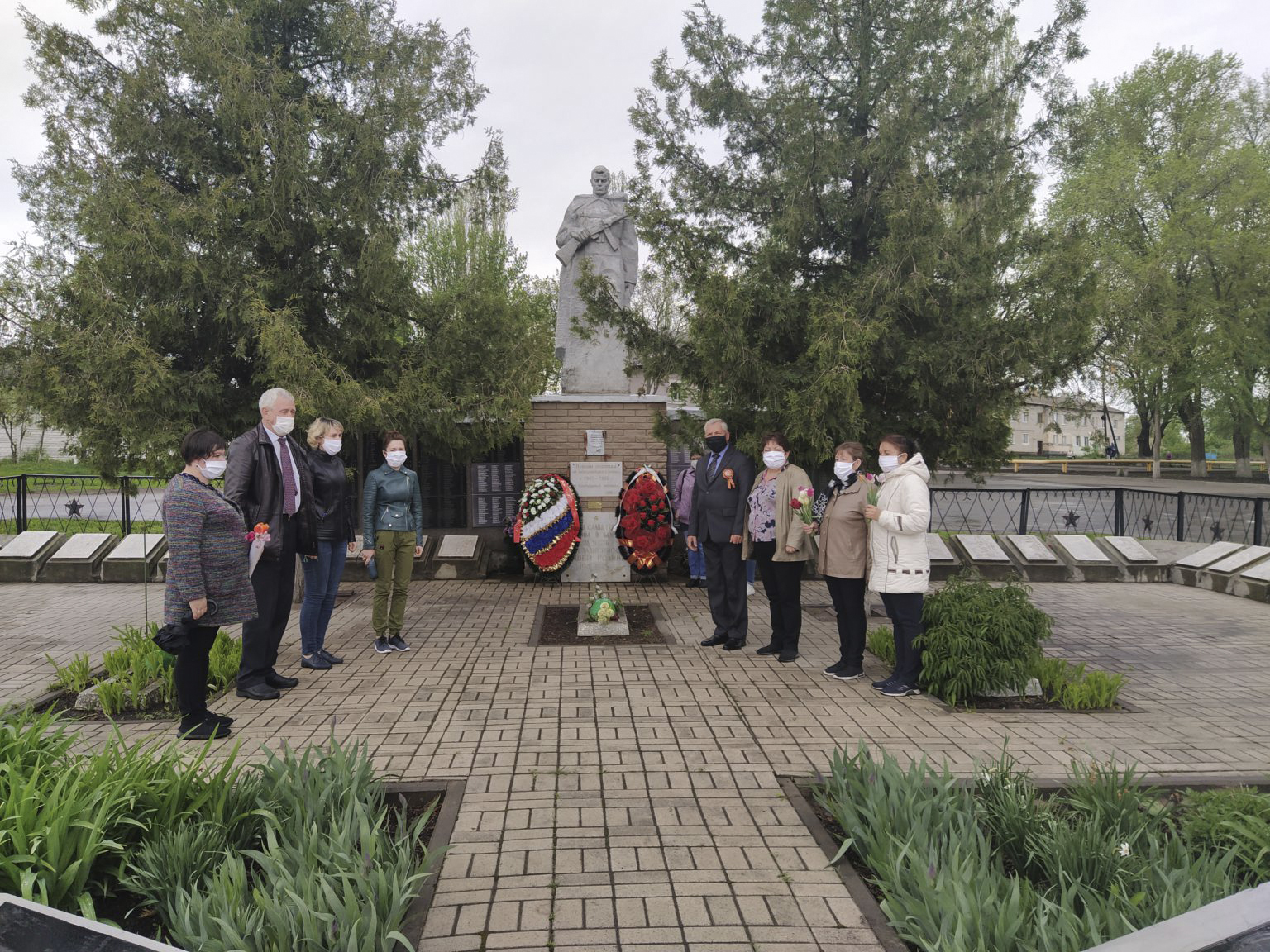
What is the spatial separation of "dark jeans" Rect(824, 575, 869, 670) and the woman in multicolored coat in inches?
151

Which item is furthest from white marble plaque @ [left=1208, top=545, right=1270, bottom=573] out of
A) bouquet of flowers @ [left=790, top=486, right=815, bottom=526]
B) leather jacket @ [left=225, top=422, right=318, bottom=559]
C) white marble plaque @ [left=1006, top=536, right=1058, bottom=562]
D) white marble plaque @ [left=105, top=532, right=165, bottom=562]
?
white marble plaque @ [left=105, top=532, right=165, bottom=562]

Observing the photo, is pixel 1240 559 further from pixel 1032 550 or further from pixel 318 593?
pixel 318 593

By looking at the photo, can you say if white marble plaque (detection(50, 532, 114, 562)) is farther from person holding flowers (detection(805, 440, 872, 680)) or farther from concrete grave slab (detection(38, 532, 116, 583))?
person holding flowers (detection(805, 440, 872, 680))

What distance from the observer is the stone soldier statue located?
1153 centimetres

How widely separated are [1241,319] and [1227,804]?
32672mm

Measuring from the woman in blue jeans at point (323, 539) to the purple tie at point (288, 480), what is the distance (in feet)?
1.49

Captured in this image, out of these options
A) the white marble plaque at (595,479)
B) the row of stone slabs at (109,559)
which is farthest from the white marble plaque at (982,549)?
the row of stone slabs at (109,559)

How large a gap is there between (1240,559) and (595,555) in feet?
26.0


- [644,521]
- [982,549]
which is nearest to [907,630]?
[644,521]

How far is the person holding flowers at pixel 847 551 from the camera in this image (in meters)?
5.85

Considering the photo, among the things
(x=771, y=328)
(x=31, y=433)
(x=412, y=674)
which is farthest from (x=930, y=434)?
(x=31, y=433)

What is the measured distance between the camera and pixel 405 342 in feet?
31.4

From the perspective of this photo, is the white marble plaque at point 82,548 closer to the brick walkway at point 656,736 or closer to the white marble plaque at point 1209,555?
the brick walkway at point 656,736

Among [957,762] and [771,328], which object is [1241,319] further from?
[957,762]
